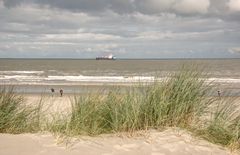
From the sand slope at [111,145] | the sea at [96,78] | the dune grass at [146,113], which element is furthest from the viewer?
the sea at [96,78]

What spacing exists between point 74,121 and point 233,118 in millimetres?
2960

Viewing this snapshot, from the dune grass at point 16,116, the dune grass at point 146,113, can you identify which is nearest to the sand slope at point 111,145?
the dune grass at point 146,113

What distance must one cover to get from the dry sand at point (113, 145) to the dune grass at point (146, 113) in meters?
0.24

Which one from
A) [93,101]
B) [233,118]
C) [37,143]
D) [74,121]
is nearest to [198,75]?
[233,118]

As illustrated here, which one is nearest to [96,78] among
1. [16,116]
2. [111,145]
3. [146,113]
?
[16,116]

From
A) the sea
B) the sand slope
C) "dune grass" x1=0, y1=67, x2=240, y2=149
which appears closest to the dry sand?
the sand slope

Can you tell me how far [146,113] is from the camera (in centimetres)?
655

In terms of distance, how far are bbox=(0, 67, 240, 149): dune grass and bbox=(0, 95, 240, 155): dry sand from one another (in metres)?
0.24

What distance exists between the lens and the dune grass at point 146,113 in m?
6.41

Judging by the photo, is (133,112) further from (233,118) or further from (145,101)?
(233,118)

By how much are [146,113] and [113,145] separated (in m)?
0.99

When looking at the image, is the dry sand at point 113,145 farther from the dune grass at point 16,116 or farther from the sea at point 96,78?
the sea at point 96,78

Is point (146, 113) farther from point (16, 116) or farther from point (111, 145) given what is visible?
point (16, 116)

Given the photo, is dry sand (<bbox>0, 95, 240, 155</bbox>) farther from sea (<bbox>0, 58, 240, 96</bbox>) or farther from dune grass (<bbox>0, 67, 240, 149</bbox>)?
sea (<bbox>0, 58, 240, 96</bbox>)
